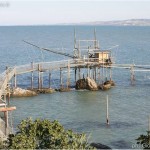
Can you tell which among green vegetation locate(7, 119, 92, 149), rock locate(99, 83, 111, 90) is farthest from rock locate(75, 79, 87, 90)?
green vegetation locate(7, 119, 92, 149)

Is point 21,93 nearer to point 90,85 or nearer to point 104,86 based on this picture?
point 90,85

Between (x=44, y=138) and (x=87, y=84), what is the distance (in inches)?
1381

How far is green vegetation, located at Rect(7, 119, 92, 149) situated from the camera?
22.2 meters

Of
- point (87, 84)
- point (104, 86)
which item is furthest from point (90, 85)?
point (104, 86)

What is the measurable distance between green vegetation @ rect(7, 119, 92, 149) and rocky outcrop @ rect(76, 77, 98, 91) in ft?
111

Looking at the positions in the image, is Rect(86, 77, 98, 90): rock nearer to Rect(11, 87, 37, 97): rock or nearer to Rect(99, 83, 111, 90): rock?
Rect(99, 83, 111, 90): rock

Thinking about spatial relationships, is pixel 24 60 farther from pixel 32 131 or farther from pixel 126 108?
Answer: pixel 32 131

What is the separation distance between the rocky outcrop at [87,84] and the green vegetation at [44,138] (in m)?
33.8

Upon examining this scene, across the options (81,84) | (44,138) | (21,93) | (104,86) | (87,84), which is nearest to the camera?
(44,138)

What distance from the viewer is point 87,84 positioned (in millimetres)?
58250

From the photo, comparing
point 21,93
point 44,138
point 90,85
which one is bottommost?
point 21,93

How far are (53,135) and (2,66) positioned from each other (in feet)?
214

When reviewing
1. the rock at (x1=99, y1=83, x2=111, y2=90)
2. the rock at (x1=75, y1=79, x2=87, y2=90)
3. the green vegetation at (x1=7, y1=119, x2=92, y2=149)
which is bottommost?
the rock at (x1=99, y1=83, x2=111, y2=90)

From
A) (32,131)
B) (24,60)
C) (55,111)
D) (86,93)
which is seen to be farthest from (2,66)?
(32,131)
